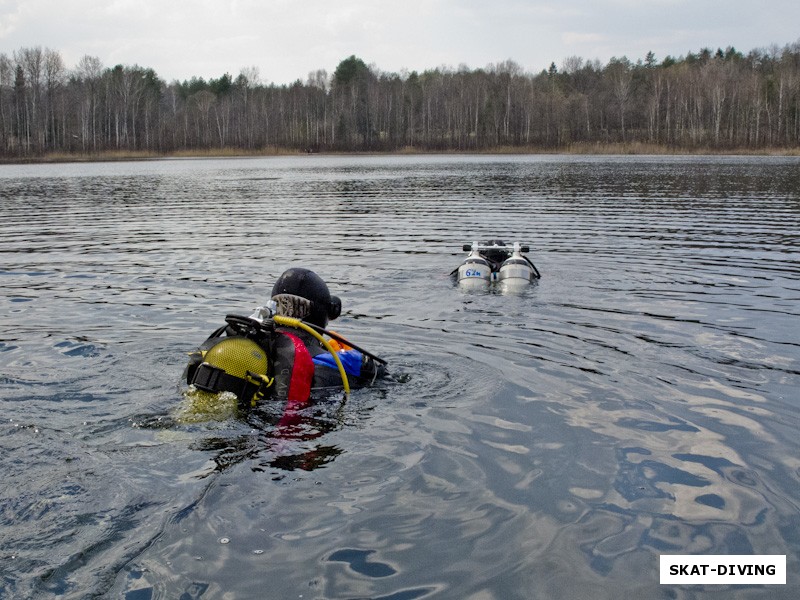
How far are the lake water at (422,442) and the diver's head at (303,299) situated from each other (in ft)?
2.64

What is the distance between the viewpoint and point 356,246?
714 inches

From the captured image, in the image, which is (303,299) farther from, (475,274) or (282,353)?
(475,274)

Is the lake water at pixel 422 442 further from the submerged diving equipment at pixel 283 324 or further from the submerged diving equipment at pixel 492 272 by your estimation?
the submerged diving equipment at pixel 283 324

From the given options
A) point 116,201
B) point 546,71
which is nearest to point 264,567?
point 116,201

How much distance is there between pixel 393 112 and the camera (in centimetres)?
11288

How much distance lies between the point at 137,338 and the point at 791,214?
66.8ft

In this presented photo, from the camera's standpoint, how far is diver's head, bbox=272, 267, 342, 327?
6.93m

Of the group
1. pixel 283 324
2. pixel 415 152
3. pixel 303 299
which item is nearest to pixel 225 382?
pixel 283 324

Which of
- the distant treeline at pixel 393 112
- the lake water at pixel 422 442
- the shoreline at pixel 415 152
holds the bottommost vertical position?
the lake water at pixel 422 442

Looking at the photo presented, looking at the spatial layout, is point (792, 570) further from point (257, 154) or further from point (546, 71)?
point (546, 71)

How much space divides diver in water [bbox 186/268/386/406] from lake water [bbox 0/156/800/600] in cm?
26

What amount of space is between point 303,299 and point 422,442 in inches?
66.1

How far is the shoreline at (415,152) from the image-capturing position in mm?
77062

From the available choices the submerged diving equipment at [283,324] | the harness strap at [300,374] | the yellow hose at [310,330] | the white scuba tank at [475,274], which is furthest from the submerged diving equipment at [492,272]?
the harness strap at [300,374]
